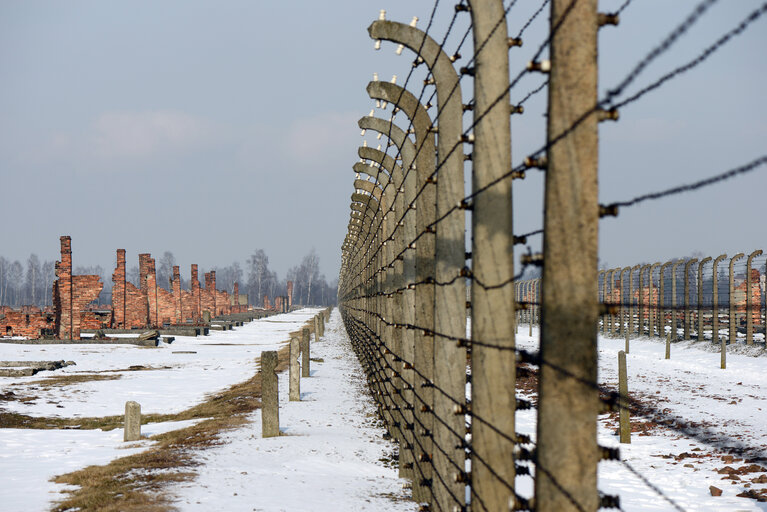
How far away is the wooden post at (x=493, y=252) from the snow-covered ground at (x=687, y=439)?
2.01 m

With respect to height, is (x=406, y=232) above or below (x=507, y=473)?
above

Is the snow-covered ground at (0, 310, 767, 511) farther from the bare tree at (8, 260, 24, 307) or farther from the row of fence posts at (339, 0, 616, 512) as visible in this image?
the bare tree at (8, 260, 24, 307)

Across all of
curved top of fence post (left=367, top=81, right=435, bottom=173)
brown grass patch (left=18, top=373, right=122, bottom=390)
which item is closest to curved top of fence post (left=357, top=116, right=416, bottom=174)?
curved top of fence post (left=367, top=81, right=435, bottom=173)

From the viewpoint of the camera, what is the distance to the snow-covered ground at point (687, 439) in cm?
771

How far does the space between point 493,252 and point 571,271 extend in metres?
1.27

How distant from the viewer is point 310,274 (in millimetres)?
167125

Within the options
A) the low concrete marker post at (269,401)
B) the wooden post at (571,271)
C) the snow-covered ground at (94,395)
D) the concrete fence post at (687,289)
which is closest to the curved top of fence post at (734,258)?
the concrete fence post at (687,289)

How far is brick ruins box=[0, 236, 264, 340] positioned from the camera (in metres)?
30.2

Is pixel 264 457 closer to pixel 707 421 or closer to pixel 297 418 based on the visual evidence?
pixel 297 418

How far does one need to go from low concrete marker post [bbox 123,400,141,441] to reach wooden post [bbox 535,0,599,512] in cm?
928

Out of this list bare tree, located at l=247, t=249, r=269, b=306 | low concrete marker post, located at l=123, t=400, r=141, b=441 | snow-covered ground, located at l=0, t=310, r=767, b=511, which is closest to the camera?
snow-covered ground, located at l=0, t=310, r=767, b=511

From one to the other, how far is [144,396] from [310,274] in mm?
151575

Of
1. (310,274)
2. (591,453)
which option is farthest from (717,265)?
(310,274)

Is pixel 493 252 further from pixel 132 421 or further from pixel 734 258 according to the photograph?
pixel 734 258
